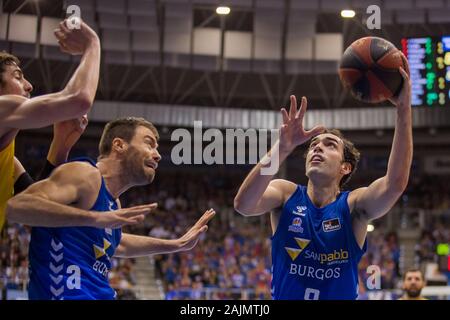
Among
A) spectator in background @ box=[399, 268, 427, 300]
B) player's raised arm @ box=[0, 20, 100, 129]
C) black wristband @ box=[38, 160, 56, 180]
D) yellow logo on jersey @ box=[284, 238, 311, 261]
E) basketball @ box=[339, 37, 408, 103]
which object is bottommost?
spectator in background @ box=[399, 268, 427, 300]

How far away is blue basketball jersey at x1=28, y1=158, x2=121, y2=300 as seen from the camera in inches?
138

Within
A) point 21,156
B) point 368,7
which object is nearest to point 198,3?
point 368,7

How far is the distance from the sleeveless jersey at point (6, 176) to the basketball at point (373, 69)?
2.30 meters

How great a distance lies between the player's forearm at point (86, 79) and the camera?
3207 millimetres

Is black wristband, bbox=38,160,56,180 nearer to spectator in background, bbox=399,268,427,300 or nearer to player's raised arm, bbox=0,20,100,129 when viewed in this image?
player's raised arm, bbox=0,20,100,129

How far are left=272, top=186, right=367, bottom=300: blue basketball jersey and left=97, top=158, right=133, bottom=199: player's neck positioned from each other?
1.12 metres

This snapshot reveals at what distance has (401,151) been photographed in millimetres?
3889

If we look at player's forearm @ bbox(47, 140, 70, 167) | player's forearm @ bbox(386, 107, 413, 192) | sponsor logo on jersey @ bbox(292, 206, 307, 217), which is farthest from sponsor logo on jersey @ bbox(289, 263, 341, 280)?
player's forearm @ bbox(47, 140, 70, 167)

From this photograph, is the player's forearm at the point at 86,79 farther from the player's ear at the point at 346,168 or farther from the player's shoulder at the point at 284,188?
the player's ear at the point at 346,168

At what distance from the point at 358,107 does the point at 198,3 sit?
678 cm

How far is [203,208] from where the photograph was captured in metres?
20.3
